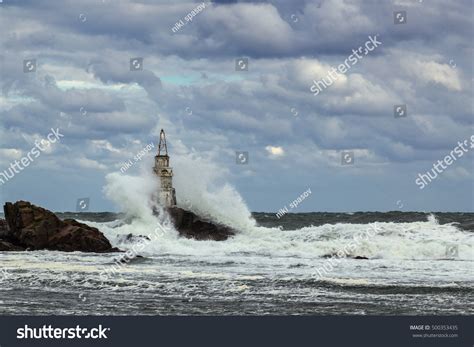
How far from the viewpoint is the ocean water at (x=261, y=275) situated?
2095 centimetres

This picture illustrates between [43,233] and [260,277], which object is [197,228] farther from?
[260,277]

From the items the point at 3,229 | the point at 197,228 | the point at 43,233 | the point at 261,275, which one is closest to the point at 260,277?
the point at 261,275

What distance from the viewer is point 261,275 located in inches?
1132

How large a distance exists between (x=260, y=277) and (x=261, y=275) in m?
0.77

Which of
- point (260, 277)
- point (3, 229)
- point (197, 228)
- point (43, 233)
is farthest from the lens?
point (197, 228)

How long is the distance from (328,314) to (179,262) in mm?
15922

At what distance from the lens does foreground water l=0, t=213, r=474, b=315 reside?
20.9 metres

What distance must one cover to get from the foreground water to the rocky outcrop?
1.97 metres

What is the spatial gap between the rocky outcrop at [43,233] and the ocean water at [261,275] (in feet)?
4.57

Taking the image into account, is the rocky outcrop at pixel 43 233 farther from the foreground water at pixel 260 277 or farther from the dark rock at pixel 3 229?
the foreground water at pixel 260 277

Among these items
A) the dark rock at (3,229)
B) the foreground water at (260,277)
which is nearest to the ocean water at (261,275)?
the foreground water at (260,277)
